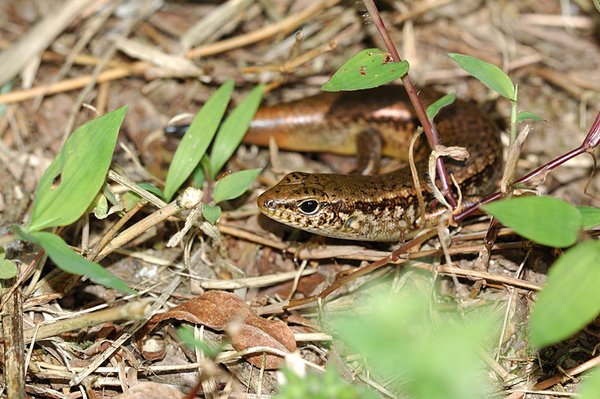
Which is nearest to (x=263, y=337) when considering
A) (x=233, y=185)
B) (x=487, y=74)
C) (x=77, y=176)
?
(x=233, y=185)

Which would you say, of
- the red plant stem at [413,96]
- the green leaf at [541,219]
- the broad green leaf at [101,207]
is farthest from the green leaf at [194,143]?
the green leaf at [541,219]

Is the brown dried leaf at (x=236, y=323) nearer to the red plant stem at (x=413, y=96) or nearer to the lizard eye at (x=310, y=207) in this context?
the lizard eye at (x=310, y=207)

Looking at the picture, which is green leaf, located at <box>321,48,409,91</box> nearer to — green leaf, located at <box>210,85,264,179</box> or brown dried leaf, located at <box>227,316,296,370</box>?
green leaf, located at <box>210,85,264,179</box>

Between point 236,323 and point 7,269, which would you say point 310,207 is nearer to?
point 236,323

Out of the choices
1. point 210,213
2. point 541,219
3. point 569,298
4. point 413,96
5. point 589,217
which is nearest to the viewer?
point 569,298

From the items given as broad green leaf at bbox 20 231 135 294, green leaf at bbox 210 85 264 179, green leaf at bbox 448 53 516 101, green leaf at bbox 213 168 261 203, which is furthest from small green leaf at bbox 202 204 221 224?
green leaf at bbox 448 53 516 101
